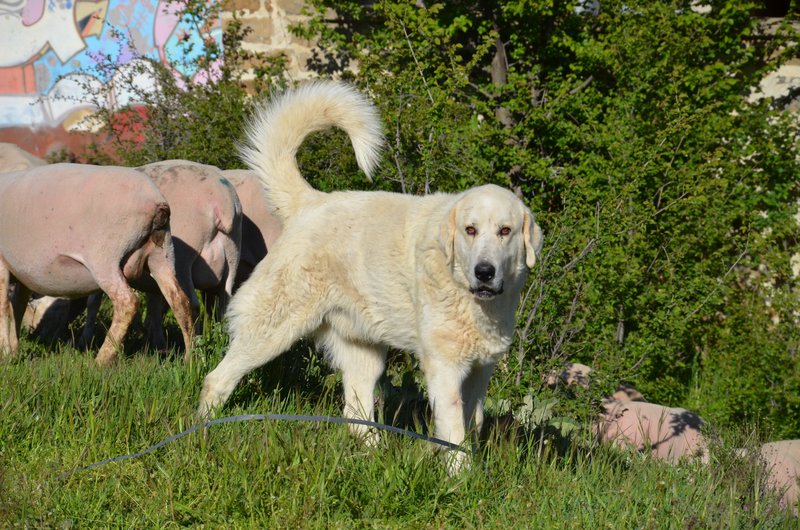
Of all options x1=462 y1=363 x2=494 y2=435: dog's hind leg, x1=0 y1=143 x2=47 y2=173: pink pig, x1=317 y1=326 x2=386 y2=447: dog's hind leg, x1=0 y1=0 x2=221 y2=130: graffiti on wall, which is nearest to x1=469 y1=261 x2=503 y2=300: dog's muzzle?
x1=462 y1=363 x2=494 y2=435: dog's hind leg

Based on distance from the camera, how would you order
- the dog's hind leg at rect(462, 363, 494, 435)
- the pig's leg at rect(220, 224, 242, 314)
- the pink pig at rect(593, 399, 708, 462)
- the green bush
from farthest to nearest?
1. the green bush
2. the pig's leg at rect(220, 224, 242, 314)
3. the pink pig at rect(593, 399, 708, 462)
4. the dog's hind leg at rect(462, 363, 494, 435)

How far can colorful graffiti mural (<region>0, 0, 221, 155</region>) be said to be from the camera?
12086 mm

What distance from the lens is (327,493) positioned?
3930mm

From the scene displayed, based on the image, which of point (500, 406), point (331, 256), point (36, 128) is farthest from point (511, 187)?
point (36, 128)

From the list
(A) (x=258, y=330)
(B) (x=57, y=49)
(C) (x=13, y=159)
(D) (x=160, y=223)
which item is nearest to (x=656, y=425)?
(A) (x=258, y=330)

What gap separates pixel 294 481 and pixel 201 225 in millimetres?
3978

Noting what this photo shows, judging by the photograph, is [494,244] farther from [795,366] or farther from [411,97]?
[795,366]

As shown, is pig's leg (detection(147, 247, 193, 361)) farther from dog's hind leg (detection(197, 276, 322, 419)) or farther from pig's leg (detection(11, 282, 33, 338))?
dog's hind leg (detection(197, 276, 322, 419))

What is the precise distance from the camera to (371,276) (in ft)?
16.5

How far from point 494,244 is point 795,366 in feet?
21.0

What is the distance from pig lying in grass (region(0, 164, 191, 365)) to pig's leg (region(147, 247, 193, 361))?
0.01m

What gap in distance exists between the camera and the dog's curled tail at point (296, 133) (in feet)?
17.8

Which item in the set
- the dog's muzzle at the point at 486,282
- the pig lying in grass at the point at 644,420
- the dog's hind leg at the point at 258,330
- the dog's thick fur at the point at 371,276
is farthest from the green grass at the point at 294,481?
the pig lying in grass at the point at 644,420

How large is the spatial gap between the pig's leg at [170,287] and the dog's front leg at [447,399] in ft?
8.31
